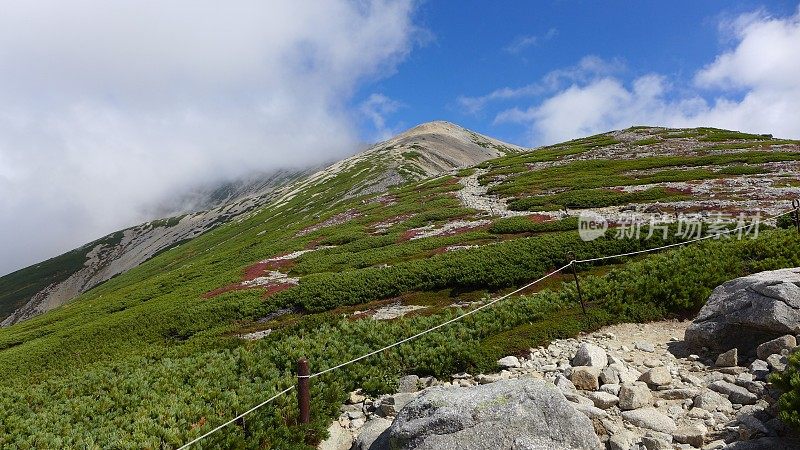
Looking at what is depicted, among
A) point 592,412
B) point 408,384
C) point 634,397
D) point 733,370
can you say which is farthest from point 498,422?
point 733,370

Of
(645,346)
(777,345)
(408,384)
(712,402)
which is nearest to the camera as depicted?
(712,402)

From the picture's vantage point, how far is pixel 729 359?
442 inches

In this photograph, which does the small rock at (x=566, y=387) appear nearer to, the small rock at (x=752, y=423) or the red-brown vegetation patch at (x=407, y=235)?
the small rock at (x=752, y=423)

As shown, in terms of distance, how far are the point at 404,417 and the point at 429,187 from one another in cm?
8130

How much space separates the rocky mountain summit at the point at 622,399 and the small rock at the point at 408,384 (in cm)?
3

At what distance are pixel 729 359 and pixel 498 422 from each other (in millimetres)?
7035

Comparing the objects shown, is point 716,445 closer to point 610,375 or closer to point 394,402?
point 610,375

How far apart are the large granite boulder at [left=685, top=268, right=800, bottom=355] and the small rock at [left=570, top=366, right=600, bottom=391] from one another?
3.73 m

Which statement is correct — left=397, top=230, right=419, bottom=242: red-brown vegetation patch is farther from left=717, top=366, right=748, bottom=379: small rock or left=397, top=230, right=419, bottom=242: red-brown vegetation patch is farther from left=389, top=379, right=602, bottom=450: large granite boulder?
left=389, top=379, right=602, bottom=450: large granite boulder

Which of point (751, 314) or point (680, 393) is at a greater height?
point (751, 314)

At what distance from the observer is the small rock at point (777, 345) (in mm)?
10570

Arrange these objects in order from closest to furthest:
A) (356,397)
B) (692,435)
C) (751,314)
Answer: (692,435) < (751,314) < (356,397)

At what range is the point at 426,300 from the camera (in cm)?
3169

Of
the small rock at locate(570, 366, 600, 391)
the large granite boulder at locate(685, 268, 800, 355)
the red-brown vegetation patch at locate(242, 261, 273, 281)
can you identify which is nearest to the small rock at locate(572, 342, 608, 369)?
the small rock at locate(570, 366, 600, 391)
